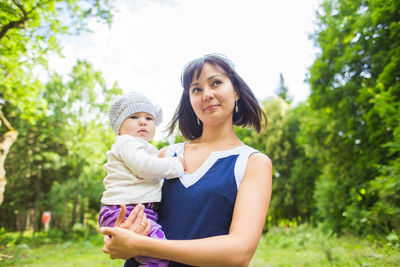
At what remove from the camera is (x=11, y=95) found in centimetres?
1015

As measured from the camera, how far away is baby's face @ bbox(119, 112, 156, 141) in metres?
1.91

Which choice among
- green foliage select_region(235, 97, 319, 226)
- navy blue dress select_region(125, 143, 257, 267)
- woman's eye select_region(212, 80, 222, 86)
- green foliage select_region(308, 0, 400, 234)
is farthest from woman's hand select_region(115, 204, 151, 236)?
green foliage select_region(235, 97, 319, 226)

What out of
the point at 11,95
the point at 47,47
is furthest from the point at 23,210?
the point at 47,47

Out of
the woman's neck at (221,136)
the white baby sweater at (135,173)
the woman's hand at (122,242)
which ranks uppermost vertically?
the woman's neck at (221,136)

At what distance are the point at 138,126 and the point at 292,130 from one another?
64.8ft

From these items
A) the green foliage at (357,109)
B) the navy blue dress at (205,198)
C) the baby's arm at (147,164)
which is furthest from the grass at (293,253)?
the baby's arm at (147,164)

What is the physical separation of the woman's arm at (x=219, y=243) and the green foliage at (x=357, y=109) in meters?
5.90

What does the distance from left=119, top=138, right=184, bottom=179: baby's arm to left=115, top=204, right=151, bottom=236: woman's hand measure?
0.82ft

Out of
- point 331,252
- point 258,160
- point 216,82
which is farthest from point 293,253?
point 216,82

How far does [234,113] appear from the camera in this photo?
7.21ft

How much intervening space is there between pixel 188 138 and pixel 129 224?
990mm

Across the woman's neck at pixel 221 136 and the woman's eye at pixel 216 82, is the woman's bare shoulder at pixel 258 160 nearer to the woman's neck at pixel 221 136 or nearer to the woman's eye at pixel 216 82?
the woman's neck at pixel 221 136

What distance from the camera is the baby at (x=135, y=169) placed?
166 centimetres

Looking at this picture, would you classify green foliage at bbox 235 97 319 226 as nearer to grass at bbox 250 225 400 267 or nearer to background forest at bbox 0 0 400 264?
background forest at bbox 0 0 400 264
